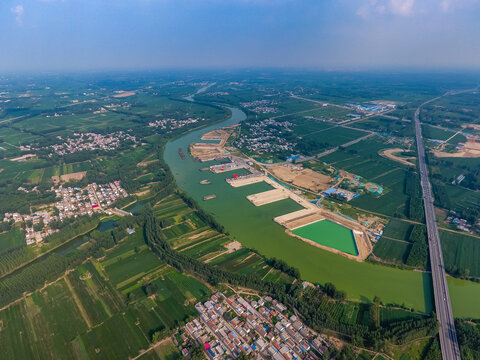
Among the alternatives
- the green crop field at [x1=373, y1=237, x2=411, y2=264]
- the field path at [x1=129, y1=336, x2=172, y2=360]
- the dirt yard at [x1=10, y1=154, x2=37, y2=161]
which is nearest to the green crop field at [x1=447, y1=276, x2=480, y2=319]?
the green crop field at [x1=373, y1=237, x2=411, y2=264]

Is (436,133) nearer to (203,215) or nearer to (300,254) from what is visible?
(300,254)

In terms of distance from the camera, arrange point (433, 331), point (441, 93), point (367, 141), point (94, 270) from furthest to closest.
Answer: point (441, 93), point (367, 141), point (94, 270), point (433, 331)

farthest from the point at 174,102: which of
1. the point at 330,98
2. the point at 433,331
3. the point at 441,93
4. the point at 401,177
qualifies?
the point at 441,93

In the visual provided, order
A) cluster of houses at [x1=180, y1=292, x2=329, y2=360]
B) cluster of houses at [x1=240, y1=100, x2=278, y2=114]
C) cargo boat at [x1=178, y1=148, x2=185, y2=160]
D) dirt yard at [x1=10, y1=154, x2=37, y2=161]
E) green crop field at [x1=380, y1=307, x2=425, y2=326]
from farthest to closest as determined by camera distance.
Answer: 1. cluster of houses at [x1=240, y1=100, x2=278, y2=114]
2. cargo boat at [x1=178, y1=148, x2=185, y2=160]
3. dirt yard at [x1=10, y1=154, x2=37, y2=161]
4. green crop field at [x1=380, y1=307, x2=425, y2=326]
5. cluster of houses at [x1=180, y1=292, x2=329, y2=360]

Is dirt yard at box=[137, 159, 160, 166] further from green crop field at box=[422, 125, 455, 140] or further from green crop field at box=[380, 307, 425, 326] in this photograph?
green crop field at box=[422, 125, 455, 140]

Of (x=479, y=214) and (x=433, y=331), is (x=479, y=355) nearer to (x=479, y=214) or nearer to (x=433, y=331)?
(x=433, y=331)

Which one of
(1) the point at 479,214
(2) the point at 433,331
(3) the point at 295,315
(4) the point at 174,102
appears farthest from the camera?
(4) the point at 174,102
